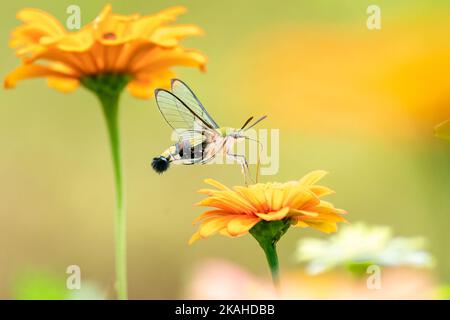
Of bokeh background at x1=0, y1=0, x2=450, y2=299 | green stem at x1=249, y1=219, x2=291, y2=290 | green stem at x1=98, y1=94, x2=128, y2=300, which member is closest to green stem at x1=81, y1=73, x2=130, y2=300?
green stem at x1=98, y1=94, x2=128, y2=300

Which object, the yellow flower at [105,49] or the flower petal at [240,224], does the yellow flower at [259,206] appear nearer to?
the flower petal at [240,224]

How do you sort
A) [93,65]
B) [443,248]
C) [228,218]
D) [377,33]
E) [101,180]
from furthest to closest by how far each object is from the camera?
1. [377,33]
2. [101,180]
3. [443,248]
4. [93,65]
5. [228,218]

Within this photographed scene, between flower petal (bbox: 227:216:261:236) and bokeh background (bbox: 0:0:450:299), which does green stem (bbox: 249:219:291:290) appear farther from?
bokeh background (bbox: 0:0:450:299)

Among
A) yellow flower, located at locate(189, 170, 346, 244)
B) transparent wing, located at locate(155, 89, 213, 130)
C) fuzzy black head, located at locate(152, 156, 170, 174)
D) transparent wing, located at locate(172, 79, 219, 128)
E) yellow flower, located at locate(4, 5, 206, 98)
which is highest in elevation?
yellow flower, located at locate(4, 5, 206, 98)

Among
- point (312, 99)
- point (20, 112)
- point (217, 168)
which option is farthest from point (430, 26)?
point (20, 112)

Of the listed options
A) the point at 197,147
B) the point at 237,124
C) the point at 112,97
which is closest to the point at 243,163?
the point at 197,147

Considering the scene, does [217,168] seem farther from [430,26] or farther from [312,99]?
[430,26]
